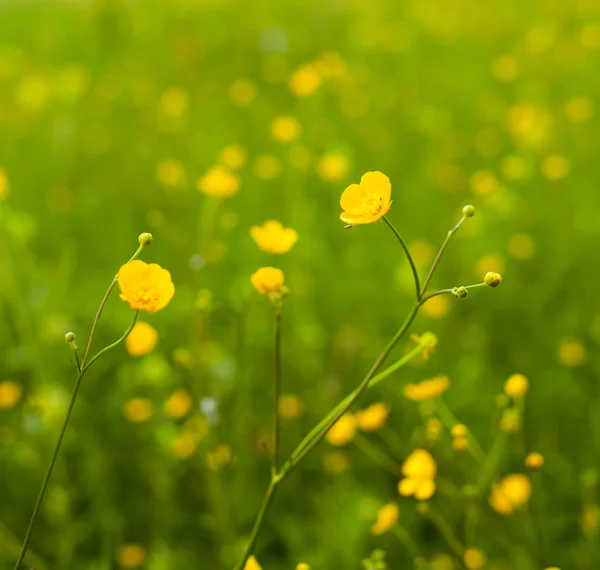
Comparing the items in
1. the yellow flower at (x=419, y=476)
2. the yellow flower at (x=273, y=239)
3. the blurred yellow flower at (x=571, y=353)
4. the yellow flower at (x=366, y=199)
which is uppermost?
the yellow flower at (x=366, y=199)

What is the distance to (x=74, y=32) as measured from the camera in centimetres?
482

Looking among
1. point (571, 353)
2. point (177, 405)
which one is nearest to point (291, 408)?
point (177, 405)

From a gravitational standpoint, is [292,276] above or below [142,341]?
Answer: below

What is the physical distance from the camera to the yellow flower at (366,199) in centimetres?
77

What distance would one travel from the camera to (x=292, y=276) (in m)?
2.20

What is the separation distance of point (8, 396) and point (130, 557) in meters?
0.60

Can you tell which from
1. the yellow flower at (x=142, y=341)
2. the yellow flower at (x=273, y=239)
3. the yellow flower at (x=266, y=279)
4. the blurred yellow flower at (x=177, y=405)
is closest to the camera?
the yellow flower at (x=266, y=279)

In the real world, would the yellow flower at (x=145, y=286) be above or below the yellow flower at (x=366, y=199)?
below

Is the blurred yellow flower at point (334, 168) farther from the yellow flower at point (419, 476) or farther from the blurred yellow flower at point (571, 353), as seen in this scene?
the yellow flower at point (419, 476)

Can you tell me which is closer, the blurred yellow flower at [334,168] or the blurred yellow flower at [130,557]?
the blurred yellow flower at [130,557]

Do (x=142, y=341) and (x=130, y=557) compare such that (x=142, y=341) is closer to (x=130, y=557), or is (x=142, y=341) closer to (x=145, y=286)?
(x=130, y=557)

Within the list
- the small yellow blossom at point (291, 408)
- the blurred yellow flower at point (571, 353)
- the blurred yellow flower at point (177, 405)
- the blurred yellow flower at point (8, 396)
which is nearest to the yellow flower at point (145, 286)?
the blurred yellow flower at point (177, 405)

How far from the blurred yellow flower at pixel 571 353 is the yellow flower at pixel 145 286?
1.46 m

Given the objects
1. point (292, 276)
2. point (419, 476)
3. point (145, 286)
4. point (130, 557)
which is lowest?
point (130, 557)
